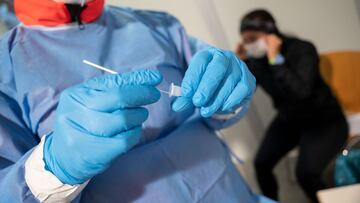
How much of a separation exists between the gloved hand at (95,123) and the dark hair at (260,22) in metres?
1.24

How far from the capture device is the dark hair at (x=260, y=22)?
5.36 ft

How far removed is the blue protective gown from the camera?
2.04ft

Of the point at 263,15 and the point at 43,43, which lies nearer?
the point at 43,43

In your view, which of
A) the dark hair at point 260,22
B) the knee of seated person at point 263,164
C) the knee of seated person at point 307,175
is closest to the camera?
the knee of seated person at point 307,175

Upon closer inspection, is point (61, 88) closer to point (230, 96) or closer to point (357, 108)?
point (230, 96)

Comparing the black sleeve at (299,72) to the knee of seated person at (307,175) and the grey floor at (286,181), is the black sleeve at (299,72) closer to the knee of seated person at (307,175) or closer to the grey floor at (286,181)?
the knee of seated person at (307,175)

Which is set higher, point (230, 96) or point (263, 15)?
point (230, 96)

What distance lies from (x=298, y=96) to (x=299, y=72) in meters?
0.11

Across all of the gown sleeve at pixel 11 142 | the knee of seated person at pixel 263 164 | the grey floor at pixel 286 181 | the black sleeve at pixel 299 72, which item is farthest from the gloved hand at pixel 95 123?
the grey floor at pixel 286 181

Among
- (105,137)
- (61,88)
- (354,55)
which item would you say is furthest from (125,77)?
(354,55)

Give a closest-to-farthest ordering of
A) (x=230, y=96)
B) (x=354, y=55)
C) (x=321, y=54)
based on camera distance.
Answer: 1. (x=230, y=96)
2. (x=354, y=55)
3. (x=321, y=54)

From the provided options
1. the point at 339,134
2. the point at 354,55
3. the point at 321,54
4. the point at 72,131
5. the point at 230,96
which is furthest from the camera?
the point at 321,54

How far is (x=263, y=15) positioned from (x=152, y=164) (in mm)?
1201

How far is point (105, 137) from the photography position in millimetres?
495
